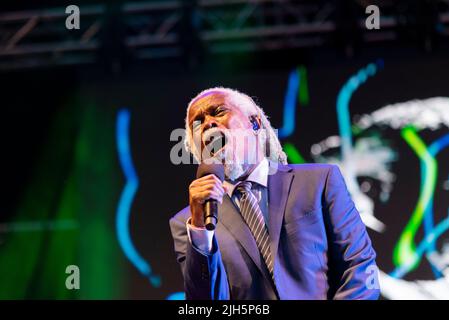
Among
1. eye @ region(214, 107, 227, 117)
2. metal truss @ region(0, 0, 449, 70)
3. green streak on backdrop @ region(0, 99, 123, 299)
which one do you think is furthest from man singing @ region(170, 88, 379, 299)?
metal truss @ region(0, 0, 449, 70)

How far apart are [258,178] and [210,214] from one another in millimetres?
473

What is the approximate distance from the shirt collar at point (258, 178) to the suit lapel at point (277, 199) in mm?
22

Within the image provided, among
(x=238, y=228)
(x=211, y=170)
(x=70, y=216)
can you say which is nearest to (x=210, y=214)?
(x=211, y=170)

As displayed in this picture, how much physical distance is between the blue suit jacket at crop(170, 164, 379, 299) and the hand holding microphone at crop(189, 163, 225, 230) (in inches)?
5.4

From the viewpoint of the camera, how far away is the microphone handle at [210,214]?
6.27 ft

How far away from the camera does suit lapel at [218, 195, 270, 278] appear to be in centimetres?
214

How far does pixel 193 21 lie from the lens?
449 cm

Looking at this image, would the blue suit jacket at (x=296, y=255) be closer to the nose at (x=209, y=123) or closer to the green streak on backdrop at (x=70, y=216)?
the nose at (x=209, y=123)

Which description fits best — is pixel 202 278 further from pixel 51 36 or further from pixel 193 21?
pixel 51 36

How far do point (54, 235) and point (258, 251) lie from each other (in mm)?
2683

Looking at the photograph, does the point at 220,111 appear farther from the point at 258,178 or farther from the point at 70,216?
the point at 70,216

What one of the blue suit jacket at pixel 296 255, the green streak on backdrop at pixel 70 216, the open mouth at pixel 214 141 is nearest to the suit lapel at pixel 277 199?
the blue suit jacket at pixel 296 255

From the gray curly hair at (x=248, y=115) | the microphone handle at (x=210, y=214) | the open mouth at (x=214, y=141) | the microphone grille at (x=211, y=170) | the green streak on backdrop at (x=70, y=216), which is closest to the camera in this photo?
the microphone handle at (x=210, y=214)
